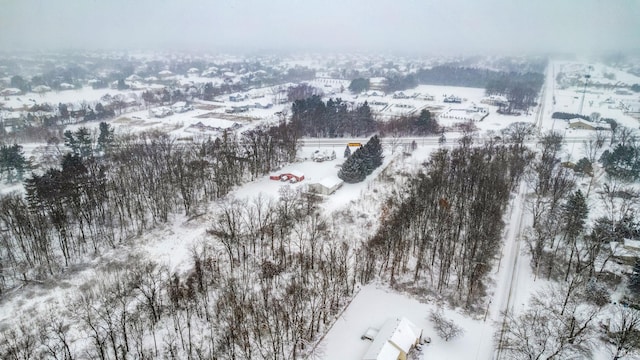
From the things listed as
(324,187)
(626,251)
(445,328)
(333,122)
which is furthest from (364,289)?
(333,122)

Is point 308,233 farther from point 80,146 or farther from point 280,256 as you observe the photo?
point 80,146

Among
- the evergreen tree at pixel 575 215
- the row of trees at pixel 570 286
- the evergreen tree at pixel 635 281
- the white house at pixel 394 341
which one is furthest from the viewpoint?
the evergreen tree at pixel 575 215

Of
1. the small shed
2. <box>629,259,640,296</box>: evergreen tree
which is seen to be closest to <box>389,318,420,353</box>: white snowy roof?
<box>629,259,640,296</box>: evergreen tree

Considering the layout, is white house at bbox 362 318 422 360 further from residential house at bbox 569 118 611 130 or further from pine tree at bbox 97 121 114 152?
residential house at bbox 569 118 611 130

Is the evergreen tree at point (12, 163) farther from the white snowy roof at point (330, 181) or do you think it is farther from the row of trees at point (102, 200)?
the white snowy roof at point (330, 181)

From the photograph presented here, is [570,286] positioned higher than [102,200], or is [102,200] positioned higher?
[102,200]

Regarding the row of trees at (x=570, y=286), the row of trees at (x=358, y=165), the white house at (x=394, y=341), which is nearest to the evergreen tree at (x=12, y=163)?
the row of trees at (x=358, y=165)

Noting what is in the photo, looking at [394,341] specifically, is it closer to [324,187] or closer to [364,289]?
[364,289]

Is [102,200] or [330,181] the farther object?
[330,181]

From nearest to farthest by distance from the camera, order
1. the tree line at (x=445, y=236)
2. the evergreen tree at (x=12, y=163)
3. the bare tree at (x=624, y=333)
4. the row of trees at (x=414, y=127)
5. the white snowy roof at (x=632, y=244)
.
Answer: the bare tree at (x=624, y=333) → the tree line at (x=445, y=236) → the white snowy roof at (x=632, y=244) → the evergreen tree at (x=12, y=163) → the row of trees at (x=414, y=127)
